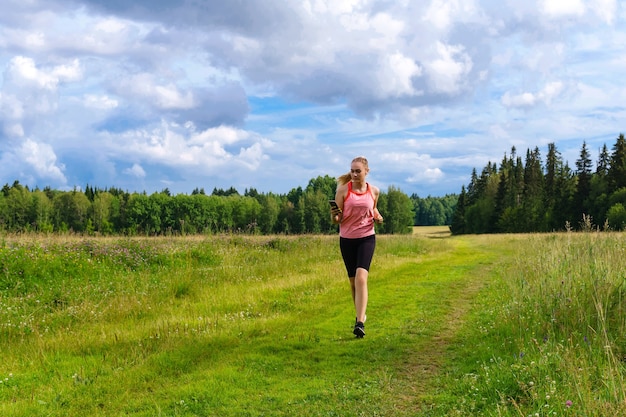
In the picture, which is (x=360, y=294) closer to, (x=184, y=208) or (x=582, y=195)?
(x=582, y=195)

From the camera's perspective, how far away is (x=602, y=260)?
27.5 ft

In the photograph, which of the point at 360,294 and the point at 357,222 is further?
the point at 357,222

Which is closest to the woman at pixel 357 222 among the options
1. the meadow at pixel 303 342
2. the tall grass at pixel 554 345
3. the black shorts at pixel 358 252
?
the black shorts at pixel 358 252

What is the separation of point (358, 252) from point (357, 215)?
0.64 metres

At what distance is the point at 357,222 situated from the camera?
836cm

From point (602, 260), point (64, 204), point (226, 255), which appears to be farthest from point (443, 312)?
point (64, 204)

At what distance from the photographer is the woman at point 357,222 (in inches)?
322

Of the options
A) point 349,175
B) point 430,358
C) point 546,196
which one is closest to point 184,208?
point 546,196

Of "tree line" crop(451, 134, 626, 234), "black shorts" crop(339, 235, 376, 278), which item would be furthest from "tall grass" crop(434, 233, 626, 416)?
"tree line" crop(451, 134, 626, 234)

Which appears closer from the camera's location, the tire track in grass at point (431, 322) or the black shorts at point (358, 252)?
the tire track in grass at point (431, 322)

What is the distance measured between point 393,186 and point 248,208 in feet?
107

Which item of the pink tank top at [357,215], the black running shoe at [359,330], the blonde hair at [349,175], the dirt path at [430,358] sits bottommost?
the dirt path at [430,358]

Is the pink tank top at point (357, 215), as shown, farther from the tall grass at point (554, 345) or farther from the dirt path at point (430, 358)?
the tall grass at point (554, 345)

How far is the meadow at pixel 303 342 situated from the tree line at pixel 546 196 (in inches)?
1787
